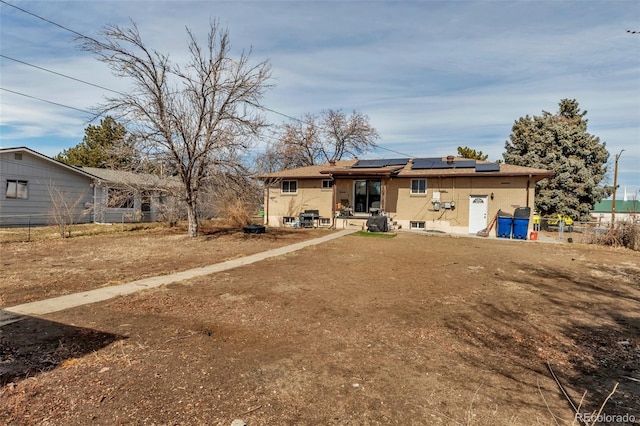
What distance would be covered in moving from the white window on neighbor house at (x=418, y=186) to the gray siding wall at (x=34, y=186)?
19097mm

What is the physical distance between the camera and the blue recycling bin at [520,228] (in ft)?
57.5

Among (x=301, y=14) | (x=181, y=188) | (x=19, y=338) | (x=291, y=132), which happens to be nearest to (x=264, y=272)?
(x=19, y=338)

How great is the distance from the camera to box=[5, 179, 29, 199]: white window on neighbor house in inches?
753

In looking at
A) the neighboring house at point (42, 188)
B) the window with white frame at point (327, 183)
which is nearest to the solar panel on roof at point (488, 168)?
the window with white frame at point (327, 183)

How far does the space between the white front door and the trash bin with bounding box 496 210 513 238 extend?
41.2 inches

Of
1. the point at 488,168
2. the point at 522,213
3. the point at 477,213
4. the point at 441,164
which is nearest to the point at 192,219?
the point at 441,164

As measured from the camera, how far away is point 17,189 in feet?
64.1

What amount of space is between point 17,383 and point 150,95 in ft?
43.5

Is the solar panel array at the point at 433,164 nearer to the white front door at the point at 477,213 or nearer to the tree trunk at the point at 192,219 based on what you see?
the white front door at the point at 477,213

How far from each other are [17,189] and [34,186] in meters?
0.88

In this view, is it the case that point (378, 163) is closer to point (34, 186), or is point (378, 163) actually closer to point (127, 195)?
point (127, 195)

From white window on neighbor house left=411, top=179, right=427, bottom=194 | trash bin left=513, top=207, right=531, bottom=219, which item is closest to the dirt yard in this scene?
trash bin left=513, top=207, right=531, bottom=219

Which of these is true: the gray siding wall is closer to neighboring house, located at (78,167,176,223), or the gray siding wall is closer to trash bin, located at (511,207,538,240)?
neighboring house, located at (78,167,176,223)

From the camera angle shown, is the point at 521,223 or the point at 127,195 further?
the point at 521,223
